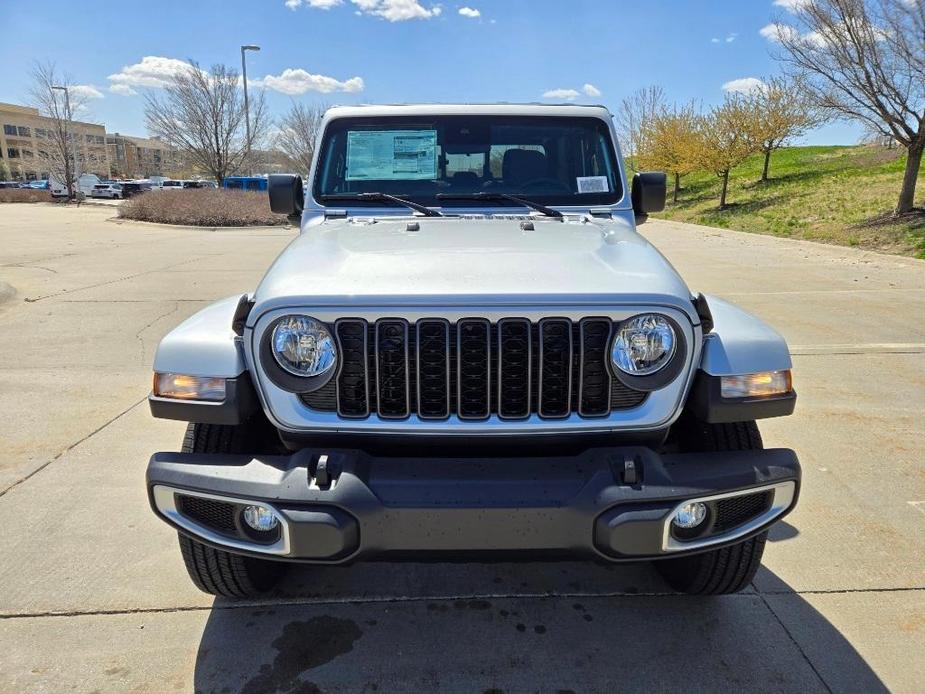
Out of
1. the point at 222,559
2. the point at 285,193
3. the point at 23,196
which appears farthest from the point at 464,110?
the point at 23,196

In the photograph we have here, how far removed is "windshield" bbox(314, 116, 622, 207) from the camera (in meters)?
3.42

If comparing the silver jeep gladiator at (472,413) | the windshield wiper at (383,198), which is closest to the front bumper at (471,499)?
the silver jeep gladiator at (472,413)

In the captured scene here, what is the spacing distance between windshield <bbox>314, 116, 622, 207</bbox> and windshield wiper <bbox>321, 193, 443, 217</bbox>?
0.04 metres

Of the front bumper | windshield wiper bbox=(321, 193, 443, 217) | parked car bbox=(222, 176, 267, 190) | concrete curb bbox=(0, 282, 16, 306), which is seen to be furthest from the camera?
parked car bbox=(222, 176, 267, 190)

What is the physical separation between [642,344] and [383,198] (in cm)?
171

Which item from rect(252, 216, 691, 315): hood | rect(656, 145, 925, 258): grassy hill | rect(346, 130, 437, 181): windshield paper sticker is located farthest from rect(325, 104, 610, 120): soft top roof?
rect(656, 145, 925, 258): grassy hill

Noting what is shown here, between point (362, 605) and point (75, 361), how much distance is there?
4643 millimetres

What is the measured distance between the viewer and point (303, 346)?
6.92 feet

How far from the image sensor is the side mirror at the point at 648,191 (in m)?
3.50

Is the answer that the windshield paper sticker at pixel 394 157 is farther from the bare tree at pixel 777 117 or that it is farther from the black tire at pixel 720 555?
the bare tree at pixel 777 117

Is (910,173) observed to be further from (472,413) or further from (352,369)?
(352,369)

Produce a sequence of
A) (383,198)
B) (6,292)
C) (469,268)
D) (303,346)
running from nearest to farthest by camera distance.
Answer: (303,346), (469,268), (383,198), (6,292)

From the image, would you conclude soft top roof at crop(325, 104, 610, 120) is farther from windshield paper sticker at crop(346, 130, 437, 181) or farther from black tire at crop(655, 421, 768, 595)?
black tire at crop(655, 421, 768, 595)

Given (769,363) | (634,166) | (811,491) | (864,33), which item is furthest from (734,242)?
(634,166)
